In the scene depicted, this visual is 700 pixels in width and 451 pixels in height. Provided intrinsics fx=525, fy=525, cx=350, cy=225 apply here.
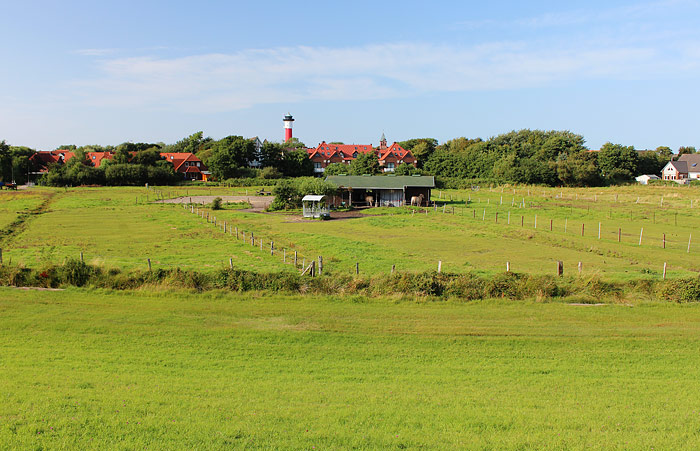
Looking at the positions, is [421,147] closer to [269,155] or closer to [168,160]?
[269,155]

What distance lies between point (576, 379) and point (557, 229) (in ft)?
99.7

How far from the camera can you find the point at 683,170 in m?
113

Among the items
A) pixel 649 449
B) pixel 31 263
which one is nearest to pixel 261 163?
pixel 31 263

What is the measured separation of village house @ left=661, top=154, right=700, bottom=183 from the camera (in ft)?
369

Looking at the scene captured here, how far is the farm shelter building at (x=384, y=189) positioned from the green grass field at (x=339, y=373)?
4200 centimetres

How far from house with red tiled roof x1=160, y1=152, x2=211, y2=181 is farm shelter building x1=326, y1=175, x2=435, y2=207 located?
5279 cm

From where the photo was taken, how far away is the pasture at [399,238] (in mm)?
26312

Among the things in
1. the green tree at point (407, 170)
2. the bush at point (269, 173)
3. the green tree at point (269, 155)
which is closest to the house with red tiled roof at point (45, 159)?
the green tree at point (269, 155)

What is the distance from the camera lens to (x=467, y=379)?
1201cm

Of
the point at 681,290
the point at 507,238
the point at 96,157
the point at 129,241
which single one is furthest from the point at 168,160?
the point at 681,290

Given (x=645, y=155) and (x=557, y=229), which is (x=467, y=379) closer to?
(x=557, y=229)

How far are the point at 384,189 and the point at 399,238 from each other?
25.0 meters

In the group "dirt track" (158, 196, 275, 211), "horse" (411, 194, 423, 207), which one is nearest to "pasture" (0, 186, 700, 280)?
"horse" (411, 194, 423, 207)

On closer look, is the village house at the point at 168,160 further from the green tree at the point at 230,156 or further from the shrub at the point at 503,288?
the shrub at the point at 503,288
